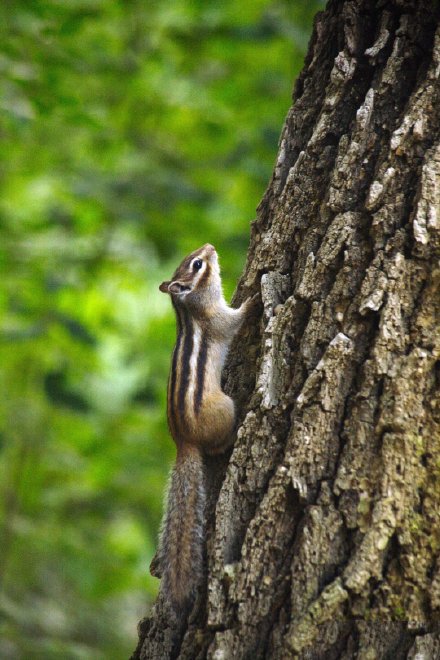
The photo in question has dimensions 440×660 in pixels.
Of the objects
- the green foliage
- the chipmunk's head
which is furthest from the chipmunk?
the green foliage

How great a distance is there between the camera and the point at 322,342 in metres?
1.90

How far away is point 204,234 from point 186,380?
2.11 meters

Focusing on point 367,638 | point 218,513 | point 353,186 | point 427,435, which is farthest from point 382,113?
point 367,638

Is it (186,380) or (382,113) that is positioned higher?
(382,113)

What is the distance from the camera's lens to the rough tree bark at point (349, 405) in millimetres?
1697

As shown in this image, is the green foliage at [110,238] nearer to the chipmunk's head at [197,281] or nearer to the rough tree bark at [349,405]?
the chipmunk's head at [197,281]

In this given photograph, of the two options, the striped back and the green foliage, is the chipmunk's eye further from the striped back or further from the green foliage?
the striped back

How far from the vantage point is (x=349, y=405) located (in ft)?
5.90

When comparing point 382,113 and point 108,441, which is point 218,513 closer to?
point 382,113

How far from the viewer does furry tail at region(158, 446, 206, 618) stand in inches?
78.5

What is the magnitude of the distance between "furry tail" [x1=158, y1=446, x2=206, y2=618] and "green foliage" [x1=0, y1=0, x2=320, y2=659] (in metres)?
1.87

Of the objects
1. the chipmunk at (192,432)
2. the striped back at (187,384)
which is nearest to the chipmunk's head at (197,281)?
the chipmunk at (192,432)

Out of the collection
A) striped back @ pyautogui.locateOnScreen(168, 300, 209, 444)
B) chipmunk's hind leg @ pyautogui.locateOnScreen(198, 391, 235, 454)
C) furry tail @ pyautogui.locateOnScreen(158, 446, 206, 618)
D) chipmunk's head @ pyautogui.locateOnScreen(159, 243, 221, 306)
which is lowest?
furry tail @ pyautogui.locateOnScreen(158, 446, 206, 618)

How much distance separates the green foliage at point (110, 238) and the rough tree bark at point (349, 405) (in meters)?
2.22
